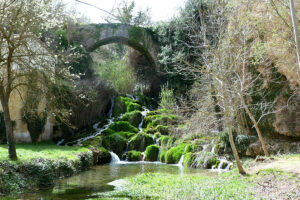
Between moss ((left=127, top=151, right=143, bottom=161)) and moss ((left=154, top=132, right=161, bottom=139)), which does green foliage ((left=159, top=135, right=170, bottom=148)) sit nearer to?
moss ((left=154, top=132, right=161, bottom=139))

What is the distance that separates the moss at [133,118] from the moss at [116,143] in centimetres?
320

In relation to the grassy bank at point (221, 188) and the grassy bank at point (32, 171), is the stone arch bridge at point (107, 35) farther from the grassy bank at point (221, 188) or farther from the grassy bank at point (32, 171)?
the grassy bank at point (221, 188)

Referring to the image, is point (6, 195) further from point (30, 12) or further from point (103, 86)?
point (103, 86)

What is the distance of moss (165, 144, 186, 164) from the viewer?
1702 centimetres

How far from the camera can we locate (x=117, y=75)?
2845 centimetres

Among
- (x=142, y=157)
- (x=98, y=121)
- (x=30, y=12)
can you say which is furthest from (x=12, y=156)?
(x=98, y=121)

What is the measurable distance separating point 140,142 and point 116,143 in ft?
5.26

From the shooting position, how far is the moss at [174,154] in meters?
17.0

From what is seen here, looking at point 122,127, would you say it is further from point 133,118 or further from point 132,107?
point 132,107

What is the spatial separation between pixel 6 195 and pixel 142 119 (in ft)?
49.5

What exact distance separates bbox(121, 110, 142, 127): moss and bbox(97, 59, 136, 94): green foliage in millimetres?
4433

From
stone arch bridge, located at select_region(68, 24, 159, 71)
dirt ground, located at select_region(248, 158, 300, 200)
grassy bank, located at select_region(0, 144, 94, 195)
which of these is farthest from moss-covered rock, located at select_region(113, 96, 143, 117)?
dirt ground, located at select_region(248, 158, 300, 200)

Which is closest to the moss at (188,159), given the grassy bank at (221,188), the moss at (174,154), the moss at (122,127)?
the moss at (174,154)

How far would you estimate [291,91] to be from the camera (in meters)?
14.9
